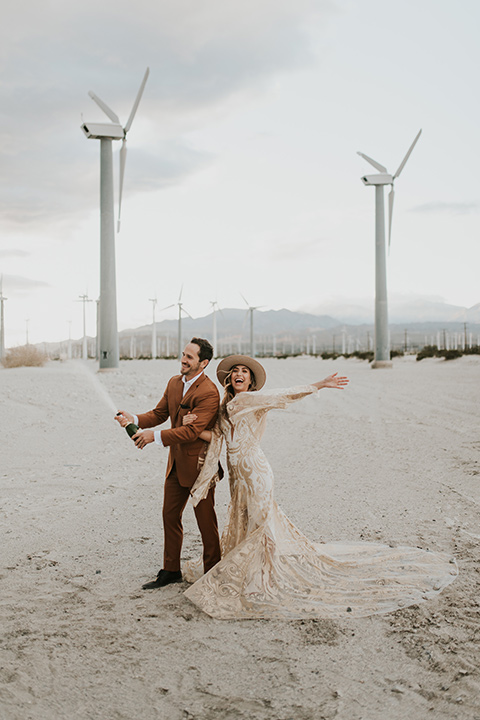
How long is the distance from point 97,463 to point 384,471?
4.81 m

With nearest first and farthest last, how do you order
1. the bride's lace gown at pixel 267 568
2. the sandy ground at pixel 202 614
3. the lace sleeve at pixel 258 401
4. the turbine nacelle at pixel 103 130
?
1. the sandy ground at pixel 202 614
2. the bride's lace gown at pixel 267 568
3. the lace sleeve at pixel 258 401
4. the turbine nacelle at pixel 103 130

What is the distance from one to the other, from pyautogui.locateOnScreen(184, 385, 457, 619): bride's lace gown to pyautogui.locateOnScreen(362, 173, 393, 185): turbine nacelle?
120ft

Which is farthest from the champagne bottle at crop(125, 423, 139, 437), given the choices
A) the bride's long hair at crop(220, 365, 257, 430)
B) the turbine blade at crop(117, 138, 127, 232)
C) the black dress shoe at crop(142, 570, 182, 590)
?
the turbine blade at crop(117, 138, 127, 232)

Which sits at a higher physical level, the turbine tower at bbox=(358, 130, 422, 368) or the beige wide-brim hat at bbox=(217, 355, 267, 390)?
the turbine tower at bbox=(358, 130, 422, 368)

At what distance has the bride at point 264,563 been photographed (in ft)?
15.3

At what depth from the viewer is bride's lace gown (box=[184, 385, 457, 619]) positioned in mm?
4645

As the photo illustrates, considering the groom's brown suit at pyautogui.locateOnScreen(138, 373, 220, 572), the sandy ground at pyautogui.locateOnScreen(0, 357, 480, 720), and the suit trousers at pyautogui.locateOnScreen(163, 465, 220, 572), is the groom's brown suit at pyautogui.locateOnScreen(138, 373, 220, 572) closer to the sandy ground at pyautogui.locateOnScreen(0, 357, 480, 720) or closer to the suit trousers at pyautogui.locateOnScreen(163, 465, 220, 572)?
the suit trousers at pyautogui.locateOnScreen(163, 465, 220, 572)

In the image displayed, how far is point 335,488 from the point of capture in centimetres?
896

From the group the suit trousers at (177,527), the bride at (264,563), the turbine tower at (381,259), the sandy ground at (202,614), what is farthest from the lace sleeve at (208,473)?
the turbine tower at (381,259)

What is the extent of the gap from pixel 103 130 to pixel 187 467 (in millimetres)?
25645

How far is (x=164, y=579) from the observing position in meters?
5.23

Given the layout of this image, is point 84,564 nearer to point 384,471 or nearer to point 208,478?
point 208,478

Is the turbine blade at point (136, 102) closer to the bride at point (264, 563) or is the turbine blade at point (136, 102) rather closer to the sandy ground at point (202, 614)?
the sandy ground at point (202, 614)

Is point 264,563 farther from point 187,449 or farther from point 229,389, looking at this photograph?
point 229,389
